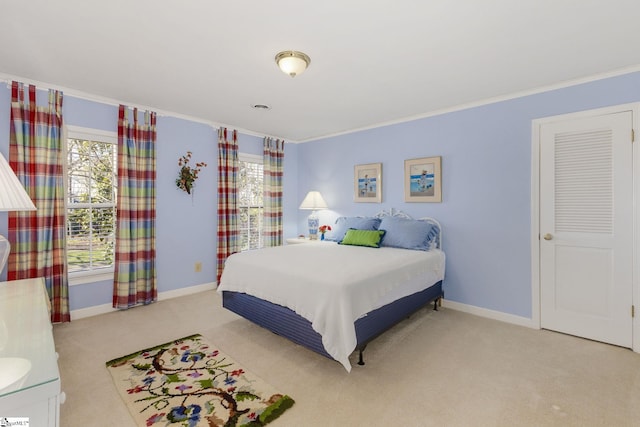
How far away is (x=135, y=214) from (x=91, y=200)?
47 cm

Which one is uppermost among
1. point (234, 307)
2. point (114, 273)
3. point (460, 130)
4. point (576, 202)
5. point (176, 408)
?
point (460, 130)

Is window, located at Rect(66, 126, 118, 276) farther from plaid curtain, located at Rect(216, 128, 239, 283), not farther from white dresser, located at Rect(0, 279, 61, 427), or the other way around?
white dresser, located at Rect(0, 279, 61, 427)

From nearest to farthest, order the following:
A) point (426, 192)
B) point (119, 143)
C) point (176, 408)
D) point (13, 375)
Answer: point (13, 375) < point (176, 408) < point (119, 143) < point (426, 192)

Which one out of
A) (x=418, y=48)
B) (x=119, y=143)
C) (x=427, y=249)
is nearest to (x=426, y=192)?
(x=427, y=249)

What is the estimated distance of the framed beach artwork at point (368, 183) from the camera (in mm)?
4484

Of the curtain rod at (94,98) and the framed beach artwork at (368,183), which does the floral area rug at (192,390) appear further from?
the framed beach artwork at (368,183)

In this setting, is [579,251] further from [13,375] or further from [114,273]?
[114,273]

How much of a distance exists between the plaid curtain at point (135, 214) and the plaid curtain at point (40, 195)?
52 cm

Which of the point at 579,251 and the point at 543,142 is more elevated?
the point at 543,142

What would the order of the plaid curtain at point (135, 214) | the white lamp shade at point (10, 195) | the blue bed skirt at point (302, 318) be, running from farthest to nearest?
Result: the plaid curtain at point (135, 214), the blue bed skirt at point (302, 318), the white lamp shade at point (10, 195)

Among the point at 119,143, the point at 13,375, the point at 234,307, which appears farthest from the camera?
the point at 119,143

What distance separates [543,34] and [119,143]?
423 cm

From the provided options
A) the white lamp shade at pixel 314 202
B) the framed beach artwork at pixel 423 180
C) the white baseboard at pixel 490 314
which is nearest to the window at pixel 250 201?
the white lamp shade at pixel 314 202

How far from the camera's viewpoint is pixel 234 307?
318 cm
